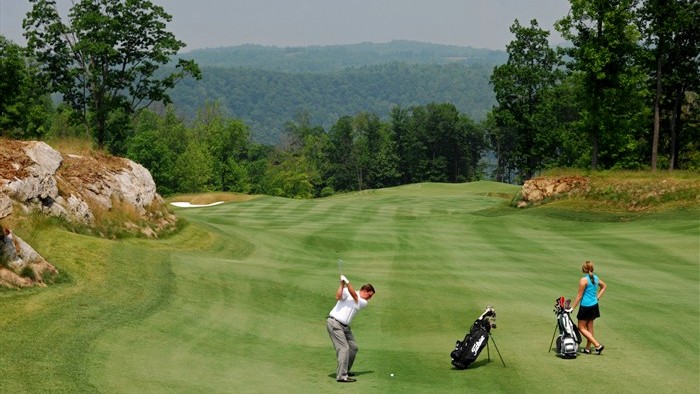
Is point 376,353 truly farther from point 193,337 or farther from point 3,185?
point 3,185

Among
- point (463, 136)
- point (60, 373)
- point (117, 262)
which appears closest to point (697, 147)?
point (117, 262)

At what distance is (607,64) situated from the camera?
61031 millimetres

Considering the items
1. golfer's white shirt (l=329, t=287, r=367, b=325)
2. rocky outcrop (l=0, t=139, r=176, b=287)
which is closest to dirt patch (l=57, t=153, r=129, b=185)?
rocky outcrop (l=0, t=139, r=176, b=287)

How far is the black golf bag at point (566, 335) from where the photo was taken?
18.6 metres

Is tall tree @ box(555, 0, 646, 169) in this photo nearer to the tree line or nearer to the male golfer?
the tree line

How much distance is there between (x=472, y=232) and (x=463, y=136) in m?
151

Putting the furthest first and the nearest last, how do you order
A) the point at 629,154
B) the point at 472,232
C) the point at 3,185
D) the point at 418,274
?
the point at 629,154 < the point at 472,232 < the point at 418,274 < the point at 3,185

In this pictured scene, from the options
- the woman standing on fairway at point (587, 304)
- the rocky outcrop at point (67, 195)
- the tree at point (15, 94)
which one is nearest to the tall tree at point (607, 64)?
the rocky outcrop at point (67, 195)

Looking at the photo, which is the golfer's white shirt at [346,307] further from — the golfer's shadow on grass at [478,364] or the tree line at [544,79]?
the tree line at [544,79]

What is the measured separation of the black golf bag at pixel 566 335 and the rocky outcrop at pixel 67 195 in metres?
13.1

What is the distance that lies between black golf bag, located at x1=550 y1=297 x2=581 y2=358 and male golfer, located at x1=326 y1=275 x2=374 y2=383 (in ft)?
16.6

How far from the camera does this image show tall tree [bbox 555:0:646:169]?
59.1 m

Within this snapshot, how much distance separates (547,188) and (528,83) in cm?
1983

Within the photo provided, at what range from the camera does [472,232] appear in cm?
4781
